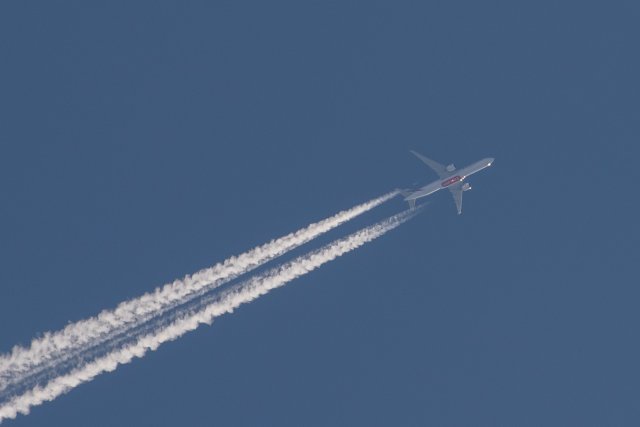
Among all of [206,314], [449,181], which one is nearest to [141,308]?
[206,314]

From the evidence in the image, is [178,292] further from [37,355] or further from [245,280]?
[37,355]

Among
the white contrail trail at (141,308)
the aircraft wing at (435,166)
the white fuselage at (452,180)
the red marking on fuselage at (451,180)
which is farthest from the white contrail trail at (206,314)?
the aircraft wing at (435,166)

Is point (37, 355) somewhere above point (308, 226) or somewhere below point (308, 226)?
below

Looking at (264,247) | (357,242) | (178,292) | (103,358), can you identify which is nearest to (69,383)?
(103,358)

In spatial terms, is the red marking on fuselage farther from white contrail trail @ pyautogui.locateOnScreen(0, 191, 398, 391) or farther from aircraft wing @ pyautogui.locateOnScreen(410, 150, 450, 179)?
white contrail trail @ pyautogui.locateOnScreen(0, 191, 398, 391)

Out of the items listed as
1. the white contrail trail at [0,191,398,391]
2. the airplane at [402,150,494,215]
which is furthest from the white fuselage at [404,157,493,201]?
the white contrail trail at [0,191,398,391]

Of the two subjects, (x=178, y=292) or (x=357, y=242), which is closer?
(x=178, y=292)

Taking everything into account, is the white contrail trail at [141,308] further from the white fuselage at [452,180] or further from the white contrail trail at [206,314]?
the white fuselage at [452,180]
